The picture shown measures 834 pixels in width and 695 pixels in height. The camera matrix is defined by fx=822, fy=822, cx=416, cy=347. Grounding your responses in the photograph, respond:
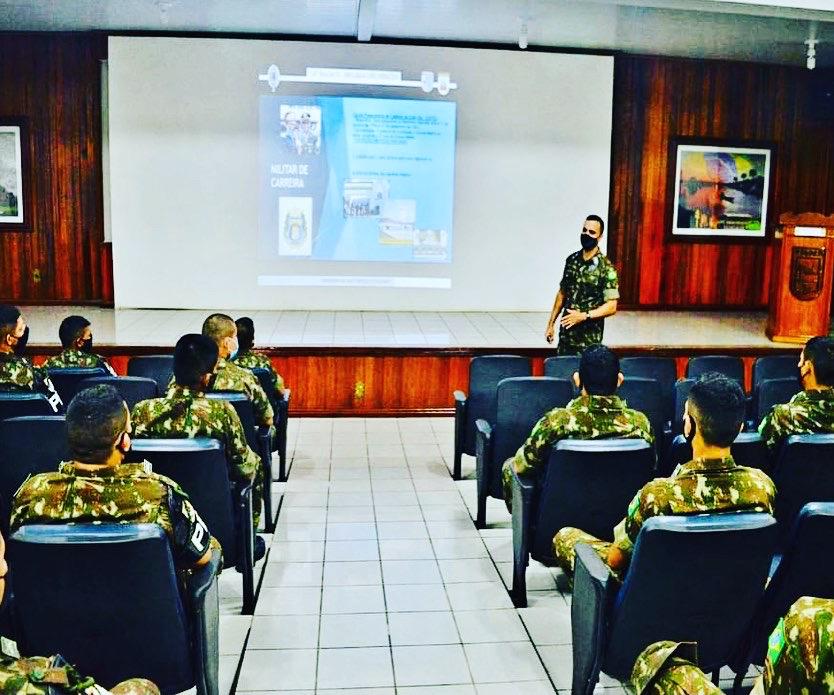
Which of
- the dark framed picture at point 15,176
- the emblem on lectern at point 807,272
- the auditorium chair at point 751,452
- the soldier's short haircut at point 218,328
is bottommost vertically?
the auditorium chair at point 751,452

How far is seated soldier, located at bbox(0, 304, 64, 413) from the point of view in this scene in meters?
3.74

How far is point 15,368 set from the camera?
3.76m

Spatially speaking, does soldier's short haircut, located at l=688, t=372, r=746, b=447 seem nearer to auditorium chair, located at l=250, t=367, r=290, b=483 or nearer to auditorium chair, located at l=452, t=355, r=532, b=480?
auditorium chair, located at l=452, t=355, r=532, b=480

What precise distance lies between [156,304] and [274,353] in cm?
302

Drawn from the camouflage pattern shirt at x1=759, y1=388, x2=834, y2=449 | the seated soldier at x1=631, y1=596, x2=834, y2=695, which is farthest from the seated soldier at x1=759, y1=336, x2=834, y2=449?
the seated soldier at x1=631, y1=596, x2=834, y2=695

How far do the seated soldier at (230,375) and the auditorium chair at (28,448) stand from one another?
74 cm

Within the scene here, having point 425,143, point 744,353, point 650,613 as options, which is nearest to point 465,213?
point 425,143

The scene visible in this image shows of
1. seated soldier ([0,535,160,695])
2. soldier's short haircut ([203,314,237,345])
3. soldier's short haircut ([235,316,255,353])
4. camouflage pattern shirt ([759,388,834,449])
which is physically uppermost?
soldier's short haircut ([203,314,237,345])

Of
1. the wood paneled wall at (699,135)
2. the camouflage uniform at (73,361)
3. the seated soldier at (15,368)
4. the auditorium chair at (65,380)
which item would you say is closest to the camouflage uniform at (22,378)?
the seated soldier at (15,368)

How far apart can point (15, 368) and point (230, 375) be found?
1013 millimetres

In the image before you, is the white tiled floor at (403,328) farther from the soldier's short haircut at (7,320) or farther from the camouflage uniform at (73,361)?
the soldier's short haircut at (7,320)

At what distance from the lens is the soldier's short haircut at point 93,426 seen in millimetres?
2070

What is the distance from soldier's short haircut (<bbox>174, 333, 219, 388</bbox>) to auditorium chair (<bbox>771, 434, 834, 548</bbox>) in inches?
82.8

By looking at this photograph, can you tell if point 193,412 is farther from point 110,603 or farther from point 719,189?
point 719,189
